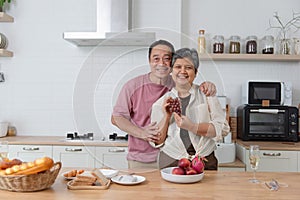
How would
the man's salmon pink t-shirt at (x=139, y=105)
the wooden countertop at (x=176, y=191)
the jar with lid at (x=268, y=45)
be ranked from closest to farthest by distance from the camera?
1. the wooden countertop at (x=176, y=191)
2. the man's salmon pink t-shirt at (x=139, y=105)
3. the jar with lid at (x=268, y=45)

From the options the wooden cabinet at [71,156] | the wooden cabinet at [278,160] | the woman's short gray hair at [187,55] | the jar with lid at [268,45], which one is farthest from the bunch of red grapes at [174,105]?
the jar with lid at [268,45]

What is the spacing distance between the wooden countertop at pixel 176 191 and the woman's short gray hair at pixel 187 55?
599 millimetres

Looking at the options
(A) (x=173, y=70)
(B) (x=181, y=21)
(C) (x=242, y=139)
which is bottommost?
(C) (x=242, y=139)

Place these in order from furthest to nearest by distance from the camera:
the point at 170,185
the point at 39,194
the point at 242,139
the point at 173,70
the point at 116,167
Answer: the point at 242,139 < the point at 116,167 < the point at 173,70 < the point at 170,185 < the point at 39,194

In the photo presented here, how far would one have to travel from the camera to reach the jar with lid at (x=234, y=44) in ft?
13.7

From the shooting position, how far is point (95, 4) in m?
4.35

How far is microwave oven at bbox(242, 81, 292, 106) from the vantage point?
4.01m

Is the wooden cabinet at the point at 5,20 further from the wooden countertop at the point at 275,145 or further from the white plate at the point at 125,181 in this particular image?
the white plate at the point at 125,181

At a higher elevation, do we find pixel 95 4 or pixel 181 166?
pixel 95 4

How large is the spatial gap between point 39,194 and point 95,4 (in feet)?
9.31

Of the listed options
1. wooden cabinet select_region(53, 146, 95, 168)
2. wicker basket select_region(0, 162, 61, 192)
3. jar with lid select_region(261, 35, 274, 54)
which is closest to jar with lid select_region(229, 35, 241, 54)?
jar with lid select_region(261, 35, 274, 54)

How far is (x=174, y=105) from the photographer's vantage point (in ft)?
7.22

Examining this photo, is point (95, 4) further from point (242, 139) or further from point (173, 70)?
point (173, 70)

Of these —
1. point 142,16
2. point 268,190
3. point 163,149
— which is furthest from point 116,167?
point 142,16
